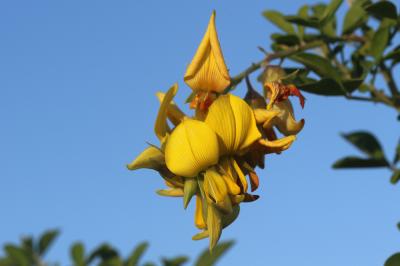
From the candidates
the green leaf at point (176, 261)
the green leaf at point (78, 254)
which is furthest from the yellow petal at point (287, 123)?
the green leaf at point (78, 254)

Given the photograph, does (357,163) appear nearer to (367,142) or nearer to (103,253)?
(367,142)

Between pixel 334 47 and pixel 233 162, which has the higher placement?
pixel 334 47

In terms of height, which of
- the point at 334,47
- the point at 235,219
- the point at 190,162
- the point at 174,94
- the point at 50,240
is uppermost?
the point at 50,240

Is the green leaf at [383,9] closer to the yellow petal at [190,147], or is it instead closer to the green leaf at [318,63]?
the green leaf at [318,63]

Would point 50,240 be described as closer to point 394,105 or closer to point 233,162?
point 394,105

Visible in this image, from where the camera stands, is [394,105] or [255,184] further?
[394,105]

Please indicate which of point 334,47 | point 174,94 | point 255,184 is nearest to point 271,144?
point 255,184
